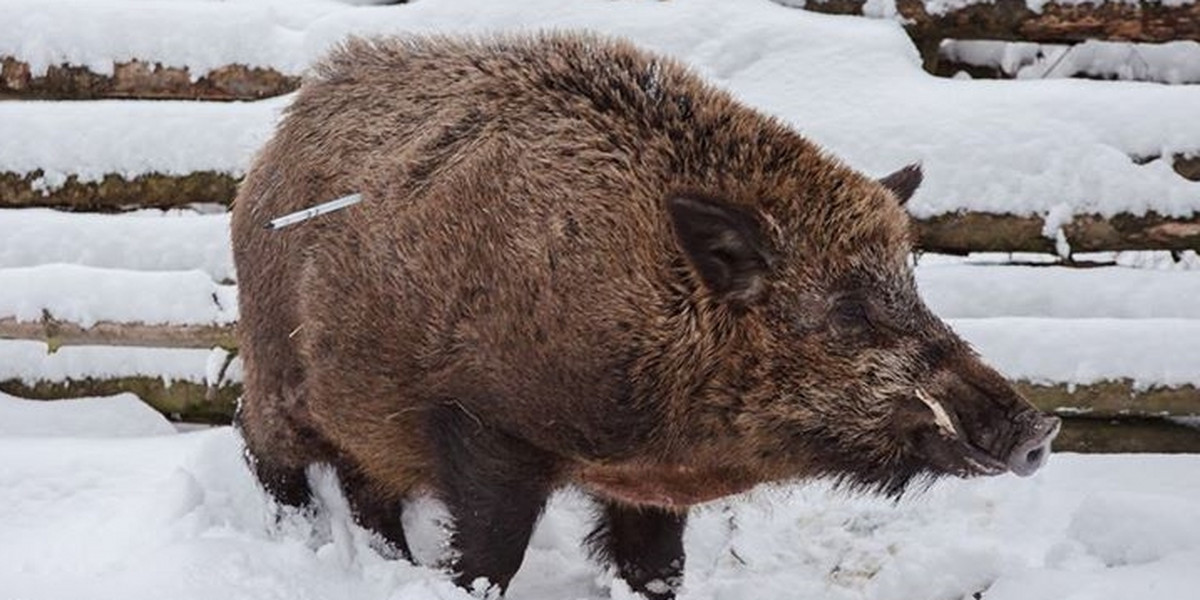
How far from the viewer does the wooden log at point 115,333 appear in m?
5.41

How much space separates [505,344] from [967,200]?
2270 millimetres

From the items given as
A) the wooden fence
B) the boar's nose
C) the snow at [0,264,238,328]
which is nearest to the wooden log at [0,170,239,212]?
the wooden fence

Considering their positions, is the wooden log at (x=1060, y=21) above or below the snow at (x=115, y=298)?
above

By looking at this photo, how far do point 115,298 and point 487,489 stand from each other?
2177mm

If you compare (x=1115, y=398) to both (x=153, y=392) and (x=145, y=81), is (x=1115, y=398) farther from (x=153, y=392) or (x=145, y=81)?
(x=145, y=81)

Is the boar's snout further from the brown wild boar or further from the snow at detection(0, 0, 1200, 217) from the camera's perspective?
the snow at detection(0, 0, 1200, 217)

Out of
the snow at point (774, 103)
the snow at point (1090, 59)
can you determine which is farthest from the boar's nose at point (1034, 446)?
the snow at point (1090, 59)

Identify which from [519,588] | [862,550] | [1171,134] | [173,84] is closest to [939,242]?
[1171,134]

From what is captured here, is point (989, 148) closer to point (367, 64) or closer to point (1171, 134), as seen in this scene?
point (1171, 134)

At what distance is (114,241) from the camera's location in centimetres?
597

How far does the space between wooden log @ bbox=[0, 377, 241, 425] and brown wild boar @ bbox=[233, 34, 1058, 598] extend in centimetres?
147

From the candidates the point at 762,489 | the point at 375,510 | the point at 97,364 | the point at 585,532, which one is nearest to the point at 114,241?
the point at 97,364

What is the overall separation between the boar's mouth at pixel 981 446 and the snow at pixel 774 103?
2.08 m

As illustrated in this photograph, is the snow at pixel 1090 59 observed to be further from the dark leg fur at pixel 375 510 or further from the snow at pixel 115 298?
the dark leg fur at pixel 375 510
